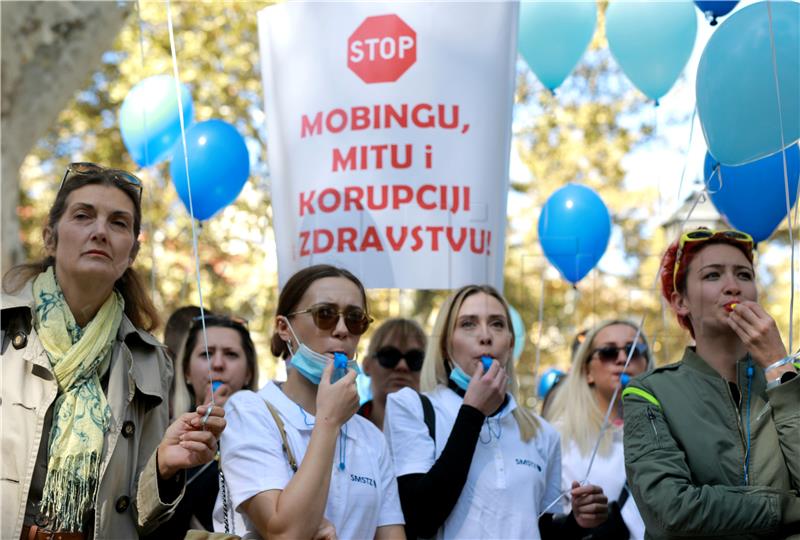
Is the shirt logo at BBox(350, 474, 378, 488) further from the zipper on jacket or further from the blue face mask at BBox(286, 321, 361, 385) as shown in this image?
the zipper on jacket

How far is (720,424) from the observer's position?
10.2ft

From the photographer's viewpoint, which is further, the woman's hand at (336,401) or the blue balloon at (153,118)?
the blue balloon at (153,118)

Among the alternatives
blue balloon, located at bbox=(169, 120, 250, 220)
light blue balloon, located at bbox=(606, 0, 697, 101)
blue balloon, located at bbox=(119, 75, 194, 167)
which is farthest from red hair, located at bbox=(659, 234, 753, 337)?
blue balloon, located at bbox=(119, 75, 194, 167)

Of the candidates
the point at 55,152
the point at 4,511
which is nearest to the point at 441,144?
the point at 4,511

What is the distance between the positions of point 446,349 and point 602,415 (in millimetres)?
1065

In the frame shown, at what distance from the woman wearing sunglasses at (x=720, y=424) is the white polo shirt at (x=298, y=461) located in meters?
0.83

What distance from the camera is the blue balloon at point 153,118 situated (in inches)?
281

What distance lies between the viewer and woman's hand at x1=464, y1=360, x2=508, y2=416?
385 centimetres

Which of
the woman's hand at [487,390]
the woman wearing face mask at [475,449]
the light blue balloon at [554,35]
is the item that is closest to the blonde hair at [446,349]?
the woman wearing face mask at [475,449]

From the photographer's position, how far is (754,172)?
4.85 metres

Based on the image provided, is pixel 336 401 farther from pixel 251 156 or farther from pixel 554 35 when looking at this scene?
pixel 251 156

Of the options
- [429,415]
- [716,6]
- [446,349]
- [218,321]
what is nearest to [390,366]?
[446,349]

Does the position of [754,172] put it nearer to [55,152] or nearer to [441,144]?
[441,144]

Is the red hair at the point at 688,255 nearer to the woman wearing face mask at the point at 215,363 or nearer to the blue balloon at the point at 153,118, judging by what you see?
the woman wearing face mask at the point at 215,363
